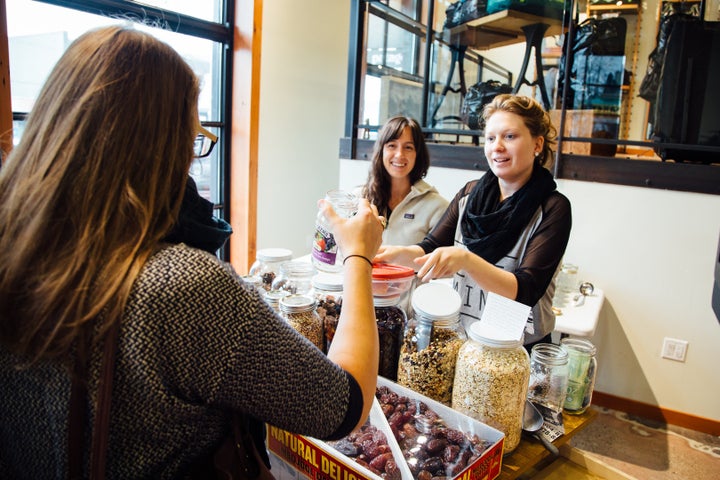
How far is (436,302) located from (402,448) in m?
0.29

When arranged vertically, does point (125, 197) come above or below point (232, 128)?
below

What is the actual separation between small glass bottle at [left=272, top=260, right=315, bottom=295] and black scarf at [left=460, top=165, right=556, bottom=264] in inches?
18.9

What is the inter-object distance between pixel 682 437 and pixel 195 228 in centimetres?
265

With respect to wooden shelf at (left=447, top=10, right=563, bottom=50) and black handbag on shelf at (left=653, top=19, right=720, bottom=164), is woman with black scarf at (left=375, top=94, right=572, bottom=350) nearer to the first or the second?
black handbag on shelf at (left=653, top=19, right=720, bottom=164)

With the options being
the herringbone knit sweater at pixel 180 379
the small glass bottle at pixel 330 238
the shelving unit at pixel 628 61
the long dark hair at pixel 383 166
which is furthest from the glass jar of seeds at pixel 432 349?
the shelving unit at pixel 628 61

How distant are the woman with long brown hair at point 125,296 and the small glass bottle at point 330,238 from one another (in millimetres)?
547

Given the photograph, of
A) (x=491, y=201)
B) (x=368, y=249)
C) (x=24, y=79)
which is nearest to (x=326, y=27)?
(x=24, y=79)

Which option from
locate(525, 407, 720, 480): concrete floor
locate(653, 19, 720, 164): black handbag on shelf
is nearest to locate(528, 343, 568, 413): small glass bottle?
locate(525, 407, 720, 480): concrete floor

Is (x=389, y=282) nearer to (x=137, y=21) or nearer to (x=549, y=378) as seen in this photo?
(x=549, y=378)

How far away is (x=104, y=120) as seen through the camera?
22.1 inches

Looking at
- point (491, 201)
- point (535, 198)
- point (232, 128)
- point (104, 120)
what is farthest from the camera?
point (232, 128)

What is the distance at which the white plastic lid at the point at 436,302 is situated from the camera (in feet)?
3.16

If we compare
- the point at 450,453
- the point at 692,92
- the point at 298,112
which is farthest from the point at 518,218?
the point at 298,112

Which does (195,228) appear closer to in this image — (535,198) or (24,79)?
(535,198)
